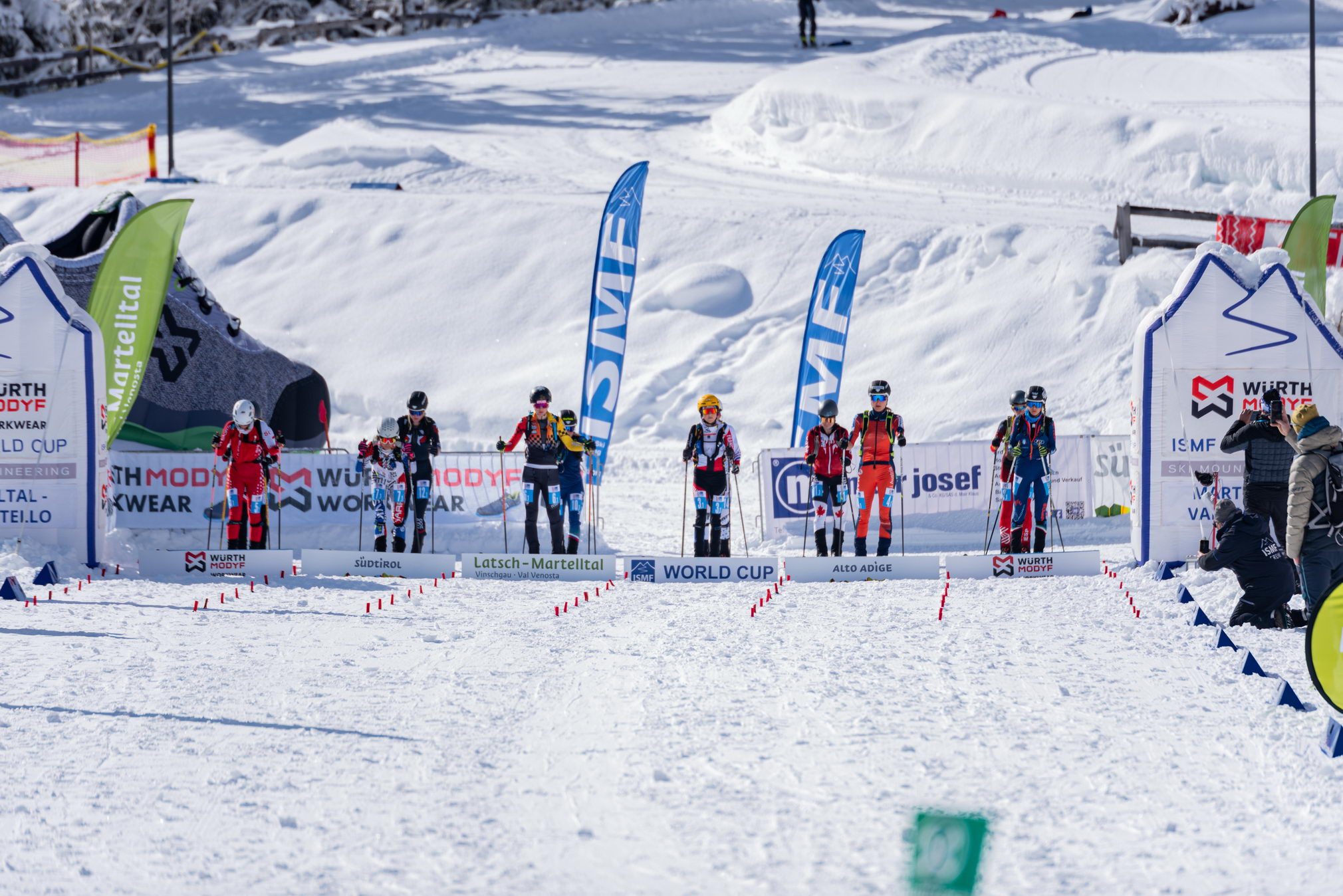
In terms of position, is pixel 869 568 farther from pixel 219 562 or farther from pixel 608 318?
pixel 219 562

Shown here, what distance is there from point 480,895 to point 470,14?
46.0 meters

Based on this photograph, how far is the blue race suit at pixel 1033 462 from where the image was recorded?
12.8 meters

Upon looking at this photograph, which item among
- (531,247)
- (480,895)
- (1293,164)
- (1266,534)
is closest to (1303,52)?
(1293,164)

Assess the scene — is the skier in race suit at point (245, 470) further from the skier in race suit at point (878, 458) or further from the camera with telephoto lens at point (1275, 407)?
the camera with telephoto lens at point (1275, 407)

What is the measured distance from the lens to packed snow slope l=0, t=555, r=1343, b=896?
498cm

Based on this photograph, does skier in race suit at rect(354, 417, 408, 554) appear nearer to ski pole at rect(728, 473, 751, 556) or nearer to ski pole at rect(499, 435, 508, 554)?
ski pole at rect(499, 435, 508, 554)

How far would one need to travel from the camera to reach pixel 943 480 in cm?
1567

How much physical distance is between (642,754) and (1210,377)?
7972 mm

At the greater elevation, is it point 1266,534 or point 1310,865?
point 1266,534

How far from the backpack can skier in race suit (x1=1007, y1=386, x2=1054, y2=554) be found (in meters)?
4.54

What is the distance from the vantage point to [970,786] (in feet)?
19.0

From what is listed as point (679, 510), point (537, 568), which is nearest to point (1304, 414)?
point (537, 568)

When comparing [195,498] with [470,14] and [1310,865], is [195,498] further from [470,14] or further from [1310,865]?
[470,14]

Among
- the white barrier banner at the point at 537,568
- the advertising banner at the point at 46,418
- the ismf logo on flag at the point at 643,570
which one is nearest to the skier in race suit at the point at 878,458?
the ismf logo on flag at the point at 643,570
